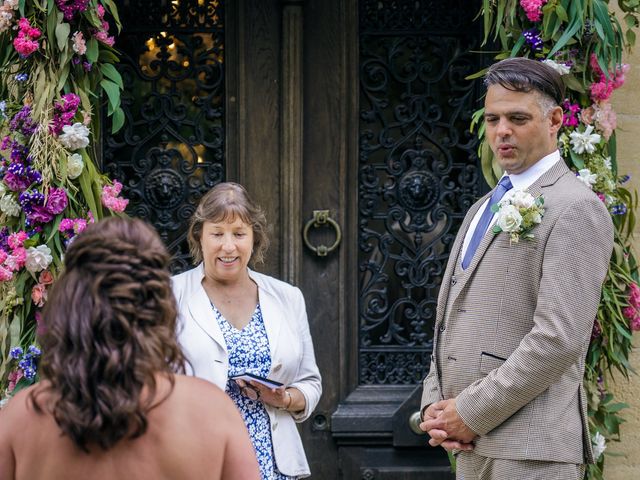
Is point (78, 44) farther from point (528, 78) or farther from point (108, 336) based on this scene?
point (108, 336)

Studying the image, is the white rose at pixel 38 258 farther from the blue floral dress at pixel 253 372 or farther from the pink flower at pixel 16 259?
the blue floral dress at pixel 253 372

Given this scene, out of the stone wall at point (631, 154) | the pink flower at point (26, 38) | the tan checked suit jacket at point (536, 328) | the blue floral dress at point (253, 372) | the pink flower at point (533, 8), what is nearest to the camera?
the tan checked suit jacket at point (536, 328)

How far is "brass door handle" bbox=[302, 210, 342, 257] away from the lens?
4.93 meters

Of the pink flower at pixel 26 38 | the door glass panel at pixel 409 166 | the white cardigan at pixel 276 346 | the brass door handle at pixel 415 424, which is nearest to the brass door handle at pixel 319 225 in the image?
the door glass panel at pixel 409 166

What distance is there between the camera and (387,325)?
5.01m

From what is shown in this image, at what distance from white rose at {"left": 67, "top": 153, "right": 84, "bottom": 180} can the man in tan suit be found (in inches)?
58.3

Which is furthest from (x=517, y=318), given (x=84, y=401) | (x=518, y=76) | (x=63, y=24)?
(x=63, y=24)

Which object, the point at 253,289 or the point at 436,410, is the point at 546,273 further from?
the point at 253,289

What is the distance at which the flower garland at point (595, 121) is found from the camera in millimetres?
4238

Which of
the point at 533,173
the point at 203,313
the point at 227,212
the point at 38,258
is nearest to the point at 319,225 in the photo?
the point at 227,212

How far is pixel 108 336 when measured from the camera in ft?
7.22

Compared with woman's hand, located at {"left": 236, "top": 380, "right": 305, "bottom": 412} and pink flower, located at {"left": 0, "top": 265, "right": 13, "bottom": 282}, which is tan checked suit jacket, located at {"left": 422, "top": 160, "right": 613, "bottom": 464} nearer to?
woman's hand, located at {"left": 236, "top": 380, "right": 305, "bottom": 412}

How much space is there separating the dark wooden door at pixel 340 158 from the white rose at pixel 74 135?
721mm

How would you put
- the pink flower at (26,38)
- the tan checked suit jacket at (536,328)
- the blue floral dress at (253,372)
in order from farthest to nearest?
the pink flower at (26,38), the blue floral dress at (253,372), the tan checked suit jacket at (536,328)
